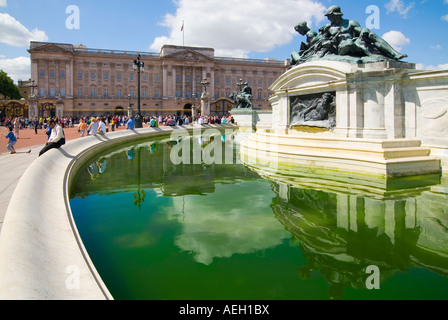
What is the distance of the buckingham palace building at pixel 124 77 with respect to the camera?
2478 inches

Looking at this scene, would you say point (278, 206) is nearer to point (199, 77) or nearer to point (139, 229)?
point (139, 229)

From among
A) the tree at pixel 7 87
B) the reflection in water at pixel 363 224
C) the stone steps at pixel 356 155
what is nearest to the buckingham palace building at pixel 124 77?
the tree at pixel 7 87

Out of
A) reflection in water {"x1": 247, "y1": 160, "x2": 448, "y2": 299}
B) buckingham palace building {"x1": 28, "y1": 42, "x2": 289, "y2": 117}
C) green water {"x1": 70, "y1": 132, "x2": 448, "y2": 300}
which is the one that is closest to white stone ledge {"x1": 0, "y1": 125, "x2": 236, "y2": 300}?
green water {"x1": 70, "y1": 132, "x2": 448, "y2": 300}

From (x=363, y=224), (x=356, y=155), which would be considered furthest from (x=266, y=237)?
(x=356, y=155)

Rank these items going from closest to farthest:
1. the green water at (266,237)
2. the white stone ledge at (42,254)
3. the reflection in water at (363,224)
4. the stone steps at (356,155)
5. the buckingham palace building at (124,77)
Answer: the white stone ledge at (42,254), the green water at (266,237), the reflection in water at (363,224), the stone steps at (356,155), the buckingham palace building at (124,77)

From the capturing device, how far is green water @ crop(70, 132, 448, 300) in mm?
2812

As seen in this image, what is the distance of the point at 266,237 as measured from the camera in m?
3.90

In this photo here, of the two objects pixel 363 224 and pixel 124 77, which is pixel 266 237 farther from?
pixel 124 77

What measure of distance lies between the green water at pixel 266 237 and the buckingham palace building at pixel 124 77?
56084 millimetres

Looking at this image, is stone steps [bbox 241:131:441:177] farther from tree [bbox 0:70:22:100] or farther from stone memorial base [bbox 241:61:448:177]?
→ tree [bbox 0:70:22:100]

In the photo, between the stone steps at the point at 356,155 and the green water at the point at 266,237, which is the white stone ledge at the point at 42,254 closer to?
the green water at the point at 266,237

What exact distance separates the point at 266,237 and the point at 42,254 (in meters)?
2.40

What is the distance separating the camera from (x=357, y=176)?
284 inches
